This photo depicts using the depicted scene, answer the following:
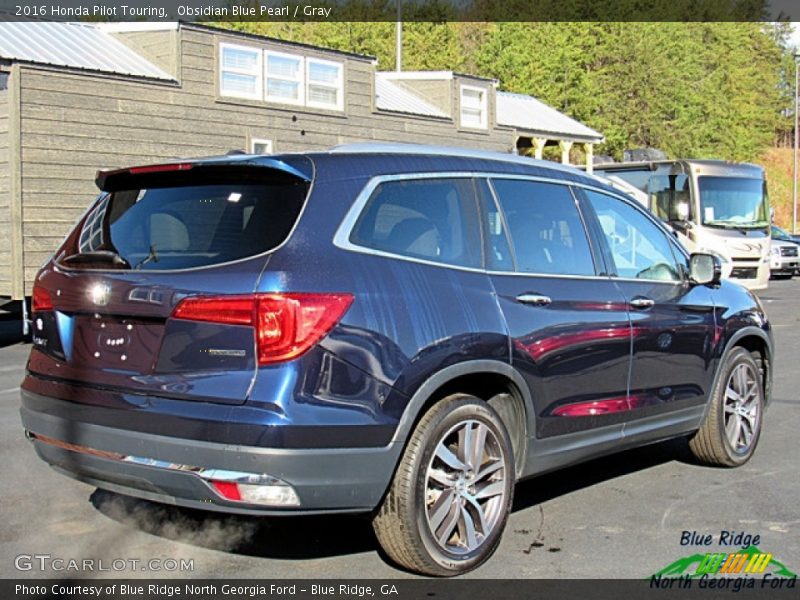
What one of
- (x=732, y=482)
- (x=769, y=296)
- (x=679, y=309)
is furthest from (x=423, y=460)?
(x=769, y=296)

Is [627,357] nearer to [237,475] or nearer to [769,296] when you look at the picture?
[237,475]

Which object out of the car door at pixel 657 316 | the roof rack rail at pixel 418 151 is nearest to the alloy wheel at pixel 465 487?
the car door at pixel 657 316

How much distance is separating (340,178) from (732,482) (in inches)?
133

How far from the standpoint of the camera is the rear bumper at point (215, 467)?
3.83 m

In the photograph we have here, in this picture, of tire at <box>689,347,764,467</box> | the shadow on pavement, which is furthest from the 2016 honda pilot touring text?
tire at <box>689,347,764,467</box>

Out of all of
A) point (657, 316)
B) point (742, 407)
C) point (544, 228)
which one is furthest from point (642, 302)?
point (742, 407)

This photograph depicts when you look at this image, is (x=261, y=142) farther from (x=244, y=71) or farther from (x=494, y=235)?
(x=494, y=235)

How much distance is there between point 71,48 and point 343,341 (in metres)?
12.8

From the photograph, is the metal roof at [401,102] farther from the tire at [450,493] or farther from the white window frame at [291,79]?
the tire at [450,493]

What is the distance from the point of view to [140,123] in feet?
50.0

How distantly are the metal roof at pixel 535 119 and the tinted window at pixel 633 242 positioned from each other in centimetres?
2048

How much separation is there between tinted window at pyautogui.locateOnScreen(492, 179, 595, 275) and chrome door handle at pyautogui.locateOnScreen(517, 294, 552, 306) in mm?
152

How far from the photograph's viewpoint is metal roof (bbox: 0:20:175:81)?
13.9m

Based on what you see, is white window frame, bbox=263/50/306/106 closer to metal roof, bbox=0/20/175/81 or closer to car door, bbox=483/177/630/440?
metal roof, bbox=0/20/175/81
